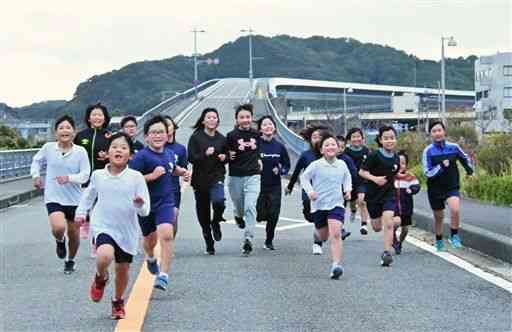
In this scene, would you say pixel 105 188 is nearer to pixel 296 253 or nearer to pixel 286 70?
pixel 296 253

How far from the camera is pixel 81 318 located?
7.58 meters

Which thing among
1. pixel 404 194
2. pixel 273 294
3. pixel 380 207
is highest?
pixel 404 194

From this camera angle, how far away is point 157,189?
367 inches

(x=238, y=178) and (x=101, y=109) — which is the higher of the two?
(x=101, y=109)

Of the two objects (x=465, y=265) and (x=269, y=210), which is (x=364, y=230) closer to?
(x=269, y=210)

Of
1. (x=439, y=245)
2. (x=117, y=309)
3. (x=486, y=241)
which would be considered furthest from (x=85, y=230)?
(x=486, y=241)

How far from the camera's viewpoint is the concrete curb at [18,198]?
2116 centimetres

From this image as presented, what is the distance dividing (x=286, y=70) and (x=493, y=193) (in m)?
172

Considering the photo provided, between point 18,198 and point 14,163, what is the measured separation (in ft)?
27.2

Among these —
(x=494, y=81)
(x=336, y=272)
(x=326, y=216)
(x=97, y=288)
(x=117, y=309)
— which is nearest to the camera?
(x=117, y=309)

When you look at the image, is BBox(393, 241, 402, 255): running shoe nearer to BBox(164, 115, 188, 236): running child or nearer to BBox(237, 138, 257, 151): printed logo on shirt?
BBox(237, 138, 257, 151): printed logo on shirt

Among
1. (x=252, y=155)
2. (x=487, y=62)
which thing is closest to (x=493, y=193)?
(x=252, y=155)

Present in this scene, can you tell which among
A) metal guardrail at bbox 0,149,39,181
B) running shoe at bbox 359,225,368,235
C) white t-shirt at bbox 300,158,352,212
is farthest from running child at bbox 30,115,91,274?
metal guardrail at bbox 0,149,39,181

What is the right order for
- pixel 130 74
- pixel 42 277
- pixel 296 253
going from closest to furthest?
pixel 42 277 → pixel 296 253 → pixel 130 74
